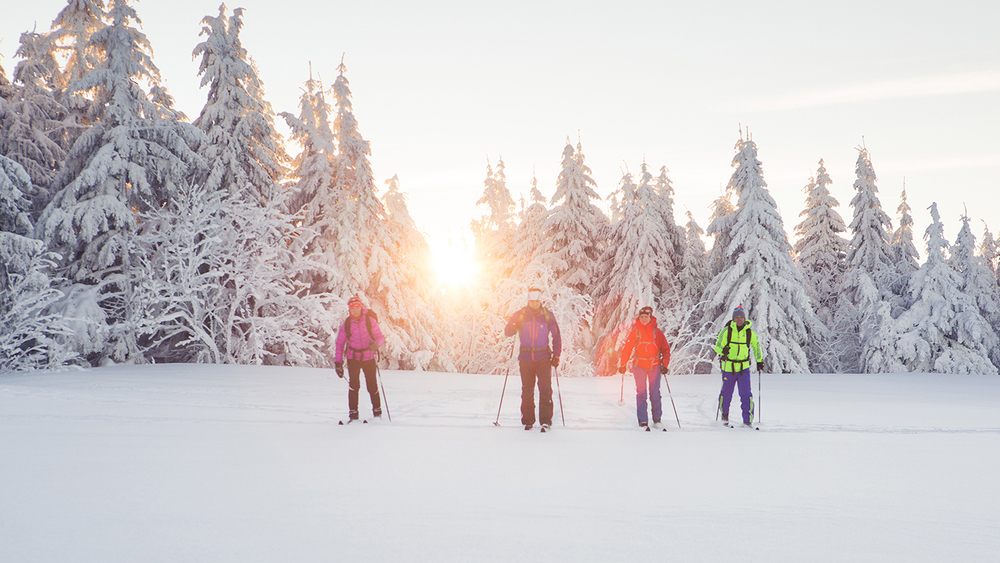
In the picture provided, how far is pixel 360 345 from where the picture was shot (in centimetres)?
952

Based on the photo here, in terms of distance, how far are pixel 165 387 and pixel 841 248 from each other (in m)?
33.0

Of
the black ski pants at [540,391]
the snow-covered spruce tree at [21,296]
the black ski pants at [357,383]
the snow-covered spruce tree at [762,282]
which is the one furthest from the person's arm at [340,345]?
the snow-covered spruce tree at [762,282]

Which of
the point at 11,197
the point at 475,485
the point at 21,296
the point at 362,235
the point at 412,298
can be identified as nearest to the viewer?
the point at 475,485

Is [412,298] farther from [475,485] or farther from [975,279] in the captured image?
[975,279]

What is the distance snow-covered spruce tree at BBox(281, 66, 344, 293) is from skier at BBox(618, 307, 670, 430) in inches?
577

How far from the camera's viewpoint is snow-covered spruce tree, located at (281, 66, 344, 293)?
22578 mm

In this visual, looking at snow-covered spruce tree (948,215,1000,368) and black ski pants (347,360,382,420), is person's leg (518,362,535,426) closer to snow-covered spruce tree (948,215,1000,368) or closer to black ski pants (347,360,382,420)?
black ski pants (347,360,382,420)

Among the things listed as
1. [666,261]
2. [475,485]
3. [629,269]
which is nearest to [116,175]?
[475,485]

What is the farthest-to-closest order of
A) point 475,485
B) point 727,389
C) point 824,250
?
1. point 824,250
2. point 727,389
3. point 475,485

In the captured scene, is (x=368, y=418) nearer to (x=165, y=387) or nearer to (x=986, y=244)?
(x=165, y=387)

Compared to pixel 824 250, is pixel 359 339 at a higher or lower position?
lower

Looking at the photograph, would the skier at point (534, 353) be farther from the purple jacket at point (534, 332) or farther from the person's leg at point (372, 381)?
the person's leg at point (372, 381)

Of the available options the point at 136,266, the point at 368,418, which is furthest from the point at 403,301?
the point at 368,418

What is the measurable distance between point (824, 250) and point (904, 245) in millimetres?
4077
